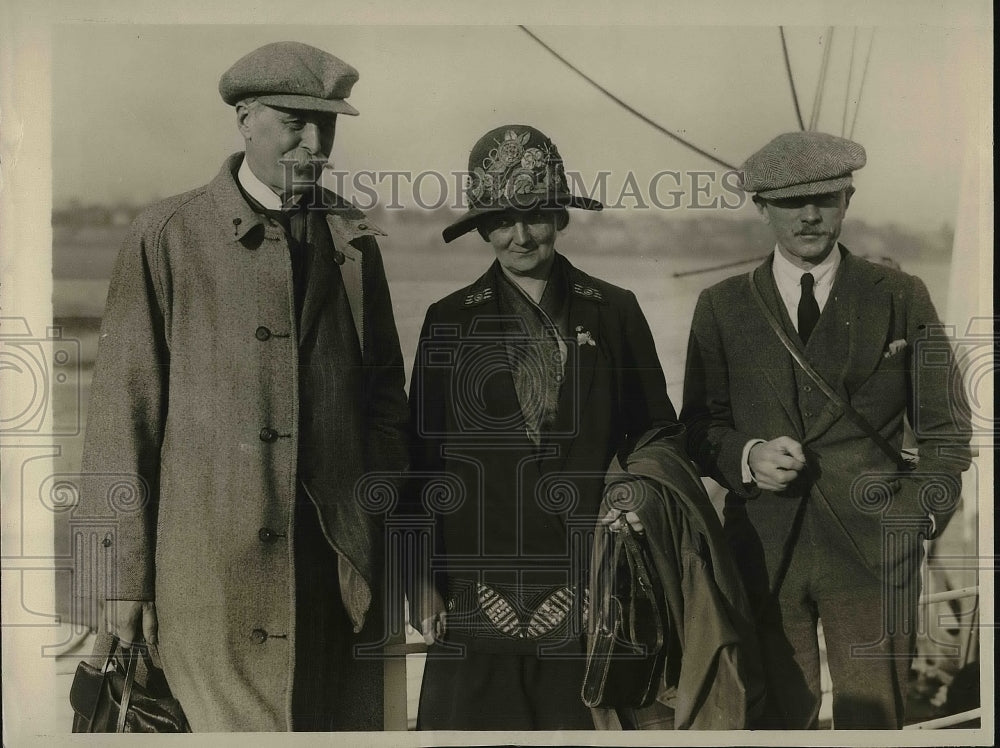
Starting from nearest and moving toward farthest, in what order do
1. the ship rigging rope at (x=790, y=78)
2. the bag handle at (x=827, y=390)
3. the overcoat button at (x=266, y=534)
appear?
the overcoat button at (x=266, y=534) → the bag handle at (x=827, y=390) → the ship rigging rope at (x=790, y=78)

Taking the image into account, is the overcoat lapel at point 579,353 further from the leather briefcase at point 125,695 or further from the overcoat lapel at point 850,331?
the leather briefcase at point 125,695

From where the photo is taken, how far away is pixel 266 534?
5059mm

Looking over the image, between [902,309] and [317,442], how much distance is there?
236 cm

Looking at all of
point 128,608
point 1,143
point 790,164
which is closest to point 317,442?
point 128,608

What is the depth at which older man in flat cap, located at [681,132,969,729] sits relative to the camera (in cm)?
529

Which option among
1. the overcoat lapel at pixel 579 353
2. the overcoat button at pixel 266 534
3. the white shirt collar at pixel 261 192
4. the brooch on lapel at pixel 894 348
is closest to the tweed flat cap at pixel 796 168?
the brooch on lapel at pixel 894 348

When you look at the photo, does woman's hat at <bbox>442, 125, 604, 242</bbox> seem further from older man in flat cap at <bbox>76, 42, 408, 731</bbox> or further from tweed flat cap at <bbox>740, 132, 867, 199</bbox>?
tweed flat cap at <bbox>740, 132, 867, 199</bbox>

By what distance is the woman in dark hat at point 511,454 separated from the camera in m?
5.24

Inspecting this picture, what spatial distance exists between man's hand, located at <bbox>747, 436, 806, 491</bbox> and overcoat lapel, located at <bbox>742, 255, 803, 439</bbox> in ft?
0.22

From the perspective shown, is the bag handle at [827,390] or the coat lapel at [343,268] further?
the bag handle at [827,390]

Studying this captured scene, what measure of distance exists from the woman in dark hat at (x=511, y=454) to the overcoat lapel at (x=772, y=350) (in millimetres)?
532

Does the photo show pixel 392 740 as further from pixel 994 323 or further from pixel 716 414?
pixel 994 323

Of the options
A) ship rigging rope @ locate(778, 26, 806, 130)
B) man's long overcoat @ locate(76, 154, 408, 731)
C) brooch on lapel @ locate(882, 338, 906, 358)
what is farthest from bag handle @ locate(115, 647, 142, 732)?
ship rigging rope @ locate(778, 26, 806, 130)

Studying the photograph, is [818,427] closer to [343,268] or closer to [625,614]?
[625,614]
